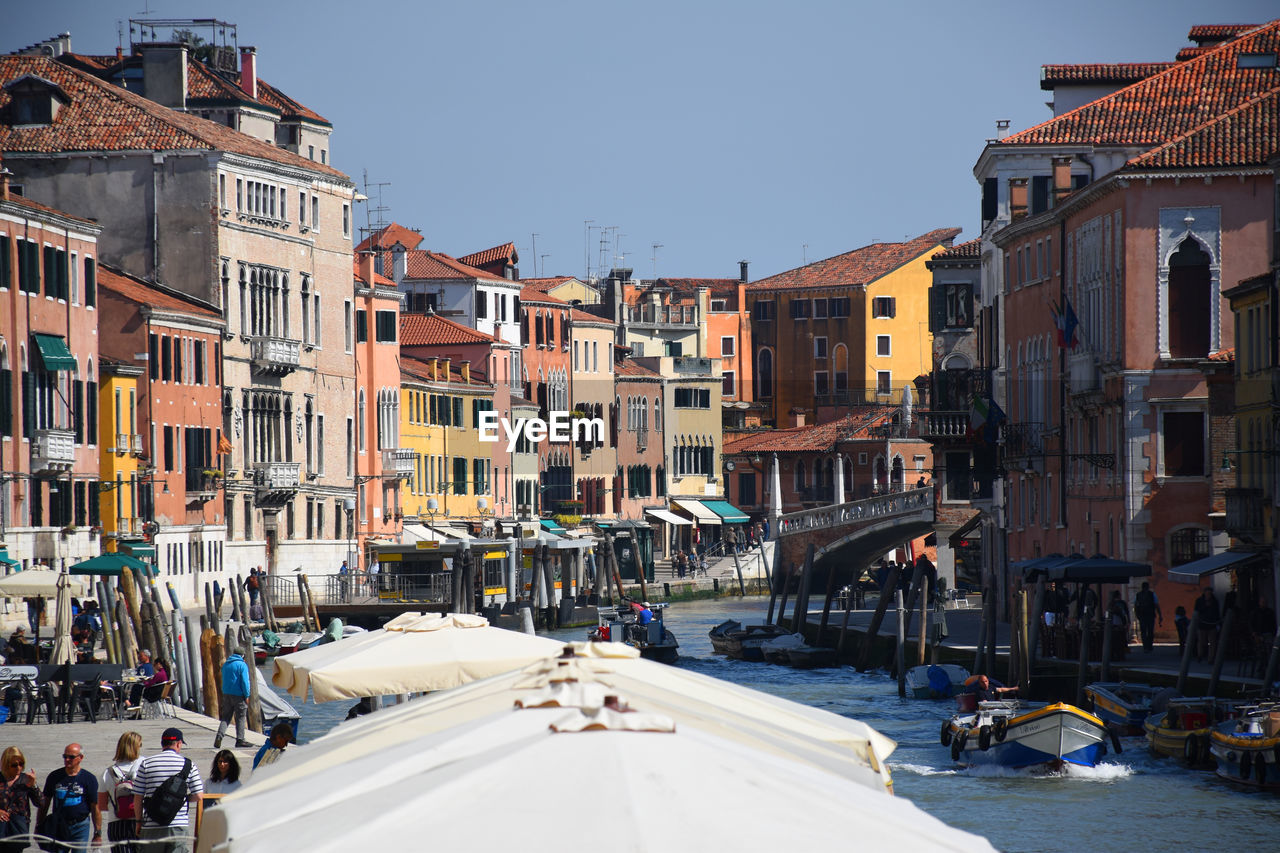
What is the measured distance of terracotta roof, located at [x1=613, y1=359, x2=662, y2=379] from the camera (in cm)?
7569

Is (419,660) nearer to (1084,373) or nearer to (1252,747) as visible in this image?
(1252,747)

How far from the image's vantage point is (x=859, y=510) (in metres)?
56.2

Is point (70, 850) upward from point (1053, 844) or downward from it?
upward

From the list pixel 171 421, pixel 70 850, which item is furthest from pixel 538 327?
pixel 70 850

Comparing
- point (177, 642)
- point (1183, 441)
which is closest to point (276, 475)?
point (177, 642)

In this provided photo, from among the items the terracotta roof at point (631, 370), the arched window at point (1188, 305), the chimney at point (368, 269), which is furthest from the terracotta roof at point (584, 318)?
the arched window at point (1188, 305)

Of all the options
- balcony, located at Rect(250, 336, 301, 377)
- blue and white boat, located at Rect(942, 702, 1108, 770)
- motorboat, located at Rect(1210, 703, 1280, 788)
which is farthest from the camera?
balcony, located at Rect(250, 336, 301, 377)

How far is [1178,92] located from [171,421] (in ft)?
69.4

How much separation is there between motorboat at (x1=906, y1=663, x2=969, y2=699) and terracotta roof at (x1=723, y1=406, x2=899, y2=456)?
41.2 meters

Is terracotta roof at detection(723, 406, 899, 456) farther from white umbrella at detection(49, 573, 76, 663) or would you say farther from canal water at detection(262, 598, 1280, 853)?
white umbrella at detection(49, 573, 76, 663)

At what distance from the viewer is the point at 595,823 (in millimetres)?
4898

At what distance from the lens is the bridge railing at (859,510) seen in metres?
54.0

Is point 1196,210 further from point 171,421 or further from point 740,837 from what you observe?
point 740,837

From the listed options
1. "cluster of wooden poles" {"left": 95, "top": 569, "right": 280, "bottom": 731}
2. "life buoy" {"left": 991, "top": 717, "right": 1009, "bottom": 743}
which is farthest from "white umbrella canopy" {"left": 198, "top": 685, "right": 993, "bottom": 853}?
"life buoy" {"left": 991, "top": 717, "right": 1009, "bottom": 743}
